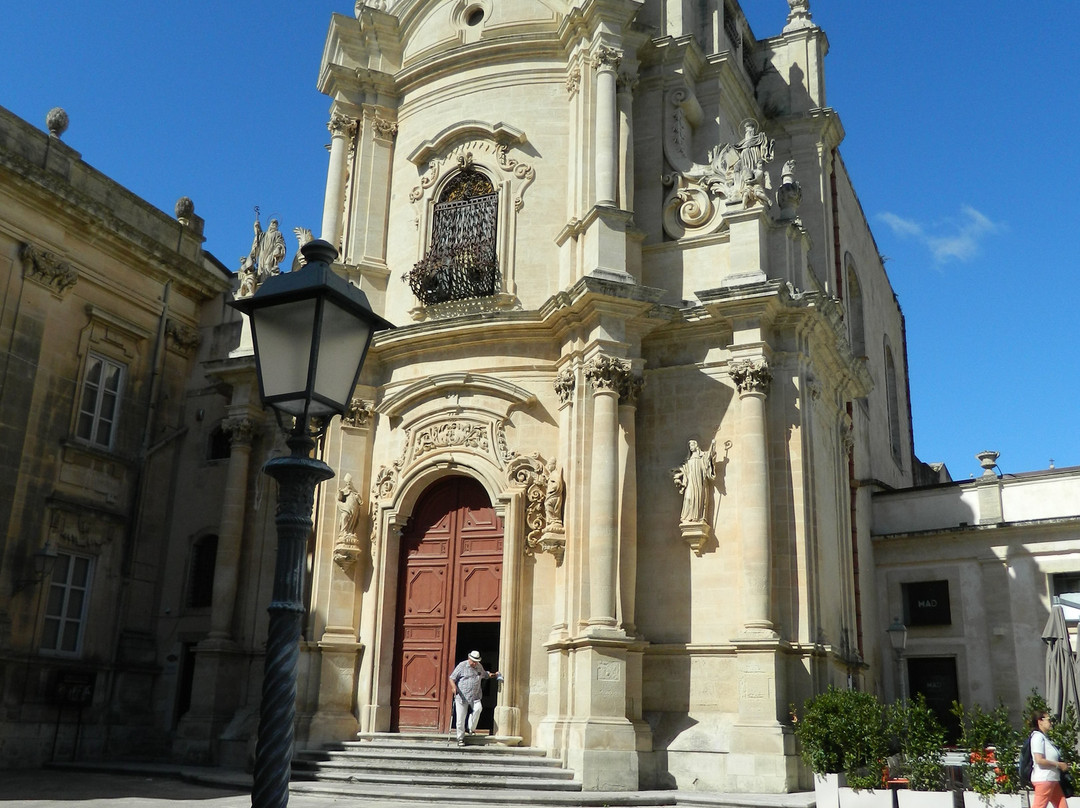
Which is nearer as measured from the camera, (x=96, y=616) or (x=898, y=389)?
(x=96, y=616)

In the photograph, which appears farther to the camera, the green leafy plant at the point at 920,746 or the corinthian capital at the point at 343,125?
the corinthian capital at the point at 343,125

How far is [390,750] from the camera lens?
16219 mm

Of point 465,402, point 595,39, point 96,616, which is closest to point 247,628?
point 96,616

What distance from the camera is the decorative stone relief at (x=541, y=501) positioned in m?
17.0

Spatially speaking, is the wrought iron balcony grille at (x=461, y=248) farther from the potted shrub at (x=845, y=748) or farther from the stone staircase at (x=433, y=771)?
the potted shrub at (x=845, y=748)

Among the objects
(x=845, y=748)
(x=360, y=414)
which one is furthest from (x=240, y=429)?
(x=845, y=748)

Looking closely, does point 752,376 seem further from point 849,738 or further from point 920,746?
point 920,746

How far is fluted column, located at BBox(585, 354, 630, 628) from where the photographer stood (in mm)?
15859

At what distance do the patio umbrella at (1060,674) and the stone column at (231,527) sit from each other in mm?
14037

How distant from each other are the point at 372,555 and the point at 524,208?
701 centimetres

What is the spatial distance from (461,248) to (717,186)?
4872 millimetres

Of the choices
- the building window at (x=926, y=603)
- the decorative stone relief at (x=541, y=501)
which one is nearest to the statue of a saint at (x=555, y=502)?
the decorative stone relief at (x=541, y=501)

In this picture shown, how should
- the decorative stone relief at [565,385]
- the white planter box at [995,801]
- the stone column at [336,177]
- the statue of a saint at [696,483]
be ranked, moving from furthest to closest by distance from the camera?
the stone column at [336,177] → the decorative stone relief at [565,385] → the statue of a saint at [696,483] → the white planter box at [995,801]

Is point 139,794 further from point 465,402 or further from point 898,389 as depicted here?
point 898,389
